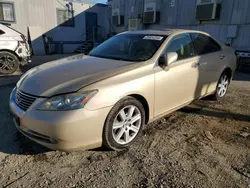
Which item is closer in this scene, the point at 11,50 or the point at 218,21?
the point at 11,50

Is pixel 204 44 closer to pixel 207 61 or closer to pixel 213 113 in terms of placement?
pixel 207 61

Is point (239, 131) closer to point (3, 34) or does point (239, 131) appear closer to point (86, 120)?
point (86, 120)

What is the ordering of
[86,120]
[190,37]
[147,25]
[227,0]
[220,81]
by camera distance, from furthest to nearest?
[147,25], [227,0], [220,81], [190,37], [86,120]

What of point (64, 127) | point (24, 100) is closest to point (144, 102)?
point (64, 127)

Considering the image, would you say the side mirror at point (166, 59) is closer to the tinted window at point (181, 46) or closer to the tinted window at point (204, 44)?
the tinted window at point (181, 46)

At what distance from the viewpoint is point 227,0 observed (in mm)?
9602

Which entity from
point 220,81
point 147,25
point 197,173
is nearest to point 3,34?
point 220,81

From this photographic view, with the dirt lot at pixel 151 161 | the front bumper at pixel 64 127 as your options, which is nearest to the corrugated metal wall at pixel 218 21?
the dirt lot at pixel 151 161

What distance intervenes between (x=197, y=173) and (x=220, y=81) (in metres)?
2.71

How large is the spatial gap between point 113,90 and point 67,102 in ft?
1.71

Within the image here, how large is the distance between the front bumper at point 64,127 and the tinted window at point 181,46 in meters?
1.56

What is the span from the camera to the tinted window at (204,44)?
394cm

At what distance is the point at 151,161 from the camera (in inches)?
103

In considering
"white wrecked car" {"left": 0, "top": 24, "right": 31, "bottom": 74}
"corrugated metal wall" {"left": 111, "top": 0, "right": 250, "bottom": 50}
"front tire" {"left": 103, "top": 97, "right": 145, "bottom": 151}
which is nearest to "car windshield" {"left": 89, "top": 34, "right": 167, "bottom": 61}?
"front tire" {"left": 103, "top": 97, "right": 145, "bottom": 151}
